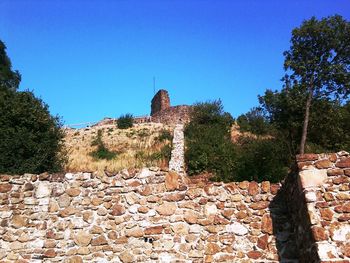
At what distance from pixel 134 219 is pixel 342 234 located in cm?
360

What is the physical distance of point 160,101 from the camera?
45062mm

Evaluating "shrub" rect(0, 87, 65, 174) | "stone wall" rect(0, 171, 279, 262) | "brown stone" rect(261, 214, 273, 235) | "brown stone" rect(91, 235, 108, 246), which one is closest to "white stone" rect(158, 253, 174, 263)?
"stone wall" rect(0, 171, 279, 262)

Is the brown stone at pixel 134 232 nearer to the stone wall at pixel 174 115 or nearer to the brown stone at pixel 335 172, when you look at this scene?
the brown stone at pixel 335 172

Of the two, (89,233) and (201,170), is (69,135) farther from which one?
(89,233)

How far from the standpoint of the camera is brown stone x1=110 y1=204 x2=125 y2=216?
7.61 metres

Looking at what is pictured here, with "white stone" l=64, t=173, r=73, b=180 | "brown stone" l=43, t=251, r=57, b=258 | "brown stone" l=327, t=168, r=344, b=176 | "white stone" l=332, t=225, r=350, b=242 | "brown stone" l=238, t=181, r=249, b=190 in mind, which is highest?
"white stone" l=64, t=173, r=73, b=180

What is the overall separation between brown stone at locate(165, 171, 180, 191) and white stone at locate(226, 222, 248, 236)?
1239 mm

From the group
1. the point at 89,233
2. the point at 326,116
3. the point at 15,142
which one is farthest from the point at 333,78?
the point at 89,233

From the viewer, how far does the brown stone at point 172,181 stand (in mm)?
7719

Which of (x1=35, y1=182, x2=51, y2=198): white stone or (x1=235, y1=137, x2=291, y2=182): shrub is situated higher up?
(x1=235, y1=137, x2=291, y2=182): shrub

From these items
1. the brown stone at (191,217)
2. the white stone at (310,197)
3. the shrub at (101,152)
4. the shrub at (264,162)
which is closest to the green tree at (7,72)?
the shrub at (101,152)

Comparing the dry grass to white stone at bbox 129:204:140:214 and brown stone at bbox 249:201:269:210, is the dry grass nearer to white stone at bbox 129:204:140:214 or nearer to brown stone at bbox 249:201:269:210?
white stone at bbox 129:204:140:214

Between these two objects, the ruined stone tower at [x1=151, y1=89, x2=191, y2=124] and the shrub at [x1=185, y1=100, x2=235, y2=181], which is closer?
the shrub at [x1=185, y1=100, x2=235, y2=181]

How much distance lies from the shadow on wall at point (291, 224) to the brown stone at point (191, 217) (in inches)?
54.4
